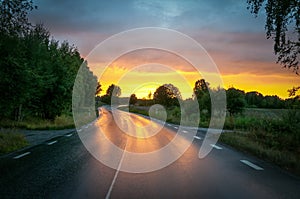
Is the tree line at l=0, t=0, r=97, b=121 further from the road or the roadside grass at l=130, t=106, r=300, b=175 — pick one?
the roadside grass at l=130, t=106, r=300, b=175

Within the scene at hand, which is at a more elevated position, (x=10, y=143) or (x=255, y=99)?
(x=255, y=99)

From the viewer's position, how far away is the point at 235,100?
108 ft

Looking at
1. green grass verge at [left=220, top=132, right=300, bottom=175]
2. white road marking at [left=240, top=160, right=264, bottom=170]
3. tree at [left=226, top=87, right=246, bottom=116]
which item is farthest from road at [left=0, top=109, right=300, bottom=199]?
tree at [left=226, top=87, right=246, bottom=116]

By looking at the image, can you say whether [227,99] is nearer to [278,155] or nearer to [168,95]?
[278,155]

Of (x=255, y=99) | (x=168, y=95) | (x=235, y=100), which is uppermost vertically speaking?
(x=255, y=99)

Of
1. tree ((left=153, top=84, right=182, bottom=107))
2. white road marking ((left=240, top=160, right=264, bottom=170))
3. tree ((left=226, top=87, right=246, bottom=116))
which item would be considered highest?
tree ((left=153, top=84, right=182, bottom=107))

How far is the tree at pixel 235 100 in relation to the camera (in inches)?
1288

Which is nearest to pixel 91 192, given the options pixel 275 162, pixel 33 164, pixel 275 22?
pixel 33 164

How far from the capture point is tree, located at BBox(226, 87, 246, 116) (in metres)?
32.7

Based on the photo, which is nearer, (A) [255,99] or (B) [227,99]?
(B) [227,99]

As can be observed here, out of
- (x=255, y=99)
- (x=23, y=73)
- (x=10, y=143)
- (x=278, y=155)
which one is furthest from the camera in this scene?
(x=255, y=99)

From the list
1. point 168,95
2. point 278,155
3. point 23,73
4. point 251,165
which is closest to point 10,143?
point 23,73

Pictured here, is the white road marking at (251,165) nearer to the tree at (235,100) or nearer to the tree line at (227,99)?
the tree line at (227,99)

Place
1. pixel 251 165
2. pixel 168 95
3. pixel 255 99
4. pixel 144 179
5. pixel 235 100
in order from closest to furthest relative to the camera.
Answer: pixel 144 179 → pixel 251 165 → pixel 235 100 → pixel 168 95 → pixel 255 99
